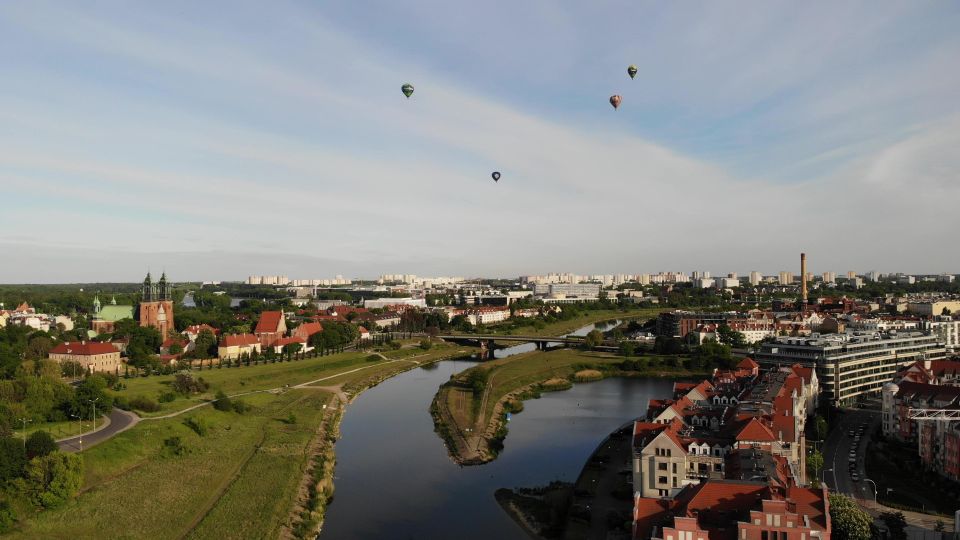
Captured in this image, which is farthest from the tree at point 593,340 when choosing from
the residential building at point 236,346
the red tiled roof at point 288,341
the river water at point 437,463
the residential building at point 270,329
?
the residential building at point 236,346

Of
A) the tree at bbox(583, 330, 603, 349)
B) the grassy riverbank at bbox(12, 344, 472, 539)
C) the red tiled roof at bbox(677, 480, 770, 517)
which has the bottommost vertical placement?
the grassy riverbank at bbox(12, 344, 472, 539)

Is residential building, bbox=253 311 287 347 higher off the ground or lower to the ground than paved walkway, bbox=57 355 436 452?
higher

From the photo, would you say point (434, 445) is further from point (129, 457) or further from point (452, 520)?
point (129, 457)

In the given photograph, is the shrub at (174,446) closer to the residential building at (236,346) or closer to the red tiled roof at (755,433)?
the red tiled roof at (755,433)

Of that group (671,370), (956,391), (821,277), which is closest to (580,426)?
(956,391)

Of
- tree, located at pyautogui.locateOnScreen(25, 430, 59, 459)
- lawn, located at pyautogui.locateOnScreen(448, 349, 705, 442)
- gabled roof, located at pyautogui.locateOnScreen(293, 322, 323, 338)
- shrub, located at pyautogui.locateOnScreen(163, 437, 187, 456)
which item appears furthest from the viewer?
gabled roof, located at pyautogui.locateOnScreen(293, 322, 323, 338)

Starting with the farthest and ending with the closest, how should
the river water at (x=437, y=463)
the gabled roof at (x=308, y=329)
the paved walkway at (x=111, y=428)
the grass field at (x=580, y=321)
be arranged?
the grass field at (x=580, y=321) → the gabled roof at (x=308, y=329) → the paved walkway at (x=111, y=428) → the river water at (x=437, y=463)

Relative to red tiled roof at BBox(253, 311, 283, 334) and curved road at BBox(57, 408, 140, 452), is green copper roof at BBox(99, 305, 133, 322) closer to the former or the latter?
red tiled roof at BBox(253, 311, 283, 334)

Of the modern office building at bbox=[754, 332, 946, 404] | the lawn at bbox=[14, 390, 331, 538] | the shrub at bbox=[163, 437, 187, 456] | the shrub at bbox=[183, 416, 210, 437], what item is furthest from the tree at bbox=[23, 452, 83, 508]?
the modern office building at bbox=[754, 332, 946, 404]
